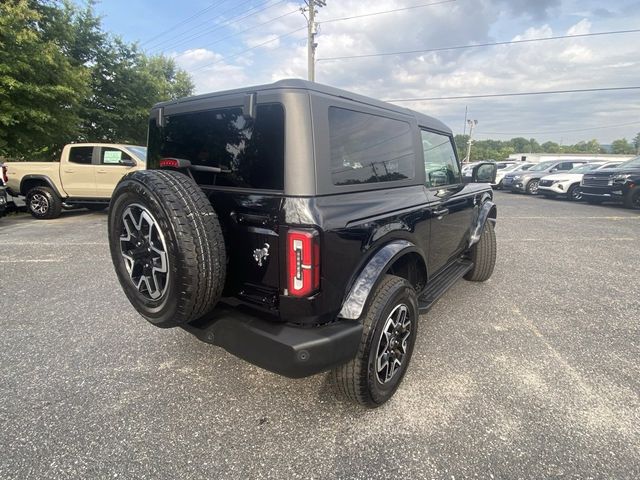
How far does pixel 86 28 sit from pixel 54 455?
1961cm

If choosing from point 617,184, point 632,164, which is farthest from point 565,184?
point 617,184

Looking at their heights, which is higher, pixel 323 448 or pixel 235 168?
pixel 235 168

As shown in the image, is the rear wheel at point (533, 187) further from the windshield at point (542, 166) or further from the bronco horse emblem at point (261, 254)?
the bronco horse emblem at point (261, 254)

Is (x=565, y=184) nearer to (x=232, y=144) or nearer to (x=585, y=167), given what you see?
(x=585, y=167)

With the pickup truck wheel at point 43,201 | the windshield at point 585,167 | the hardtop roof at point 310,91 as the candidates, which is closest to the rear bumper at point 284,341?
the hardtop roof at point 310,91

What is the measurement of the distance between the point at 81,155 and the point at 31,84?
2.78m

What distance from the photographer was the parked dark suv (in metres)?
11.1

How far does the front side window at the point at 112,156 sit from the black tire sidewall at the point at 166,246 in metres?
7.38

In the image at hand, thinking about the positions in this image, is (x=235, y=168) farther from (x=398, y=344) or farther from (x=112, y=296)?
(x=112, y=296)

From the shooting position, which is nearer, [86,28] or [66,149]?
[66,149]

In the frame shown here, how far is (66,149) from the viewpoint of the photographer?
8.76 metres

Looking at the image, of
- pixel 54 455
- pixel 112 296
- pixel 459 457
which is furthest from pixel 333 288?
pixel 112 296

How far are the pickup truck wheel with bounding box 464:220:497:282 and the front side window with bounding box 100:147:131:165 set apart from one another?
805cm

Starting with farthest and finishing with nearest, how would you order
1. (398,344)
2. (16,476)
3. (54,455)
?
(398,344)
(54,455)
(16,476)
